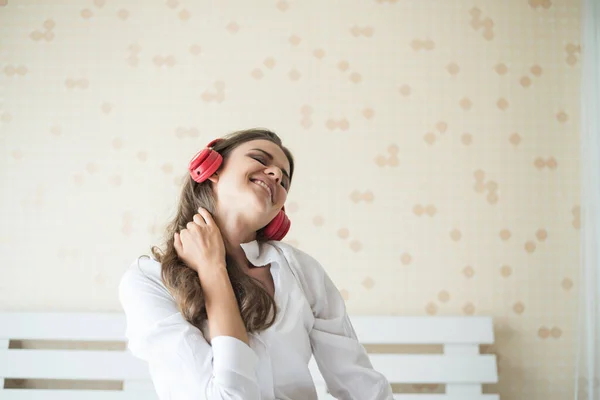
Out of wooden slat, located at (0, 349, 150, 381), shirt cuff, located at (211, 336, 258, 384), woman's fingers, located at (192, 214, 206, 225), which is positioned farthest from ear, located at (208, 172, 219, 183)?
wooden slat, located at (0, 349, 150, 381)

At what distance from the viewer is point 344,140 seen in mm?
2344

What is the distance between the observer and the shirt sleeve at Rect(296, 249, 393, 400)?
4.20 feet

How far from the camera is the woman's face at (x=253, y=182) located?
1.32 metres

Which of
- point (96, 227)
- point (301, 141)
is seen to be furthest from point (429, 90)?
point (96, 227)

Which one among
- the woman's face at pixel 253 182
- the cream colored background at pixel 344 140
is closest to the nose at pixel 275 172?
the woman's face at pixel 253 182

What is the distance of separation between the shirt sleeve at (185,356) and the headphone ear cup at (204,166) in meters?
0.32

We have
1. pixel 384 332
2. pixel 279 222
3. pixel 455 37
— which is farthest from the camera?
pixel 455 37

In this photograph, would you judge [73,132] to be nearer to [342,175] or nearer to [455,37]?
[342,175]

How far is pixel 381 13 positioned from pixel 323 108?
20.9 inches

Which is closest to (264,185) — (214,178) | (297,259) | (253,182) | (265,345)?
(253,182)

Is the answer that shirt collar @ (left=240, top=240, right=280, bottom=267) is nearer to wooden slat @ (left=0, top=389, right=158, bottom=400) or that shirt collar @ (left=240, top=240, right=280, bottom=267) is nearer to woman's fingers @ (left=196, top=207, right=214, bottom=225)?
woman's fingers @ (left=196, top=207, right=214, bottom=225)

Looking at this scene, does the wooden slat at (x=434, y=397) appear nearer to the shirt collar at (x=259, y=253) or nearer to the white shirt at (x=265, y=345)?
the white shirt at (x=265, y=345)

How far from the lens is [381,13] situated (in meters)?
2.45

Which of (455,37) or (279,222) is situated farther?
(455,37)
